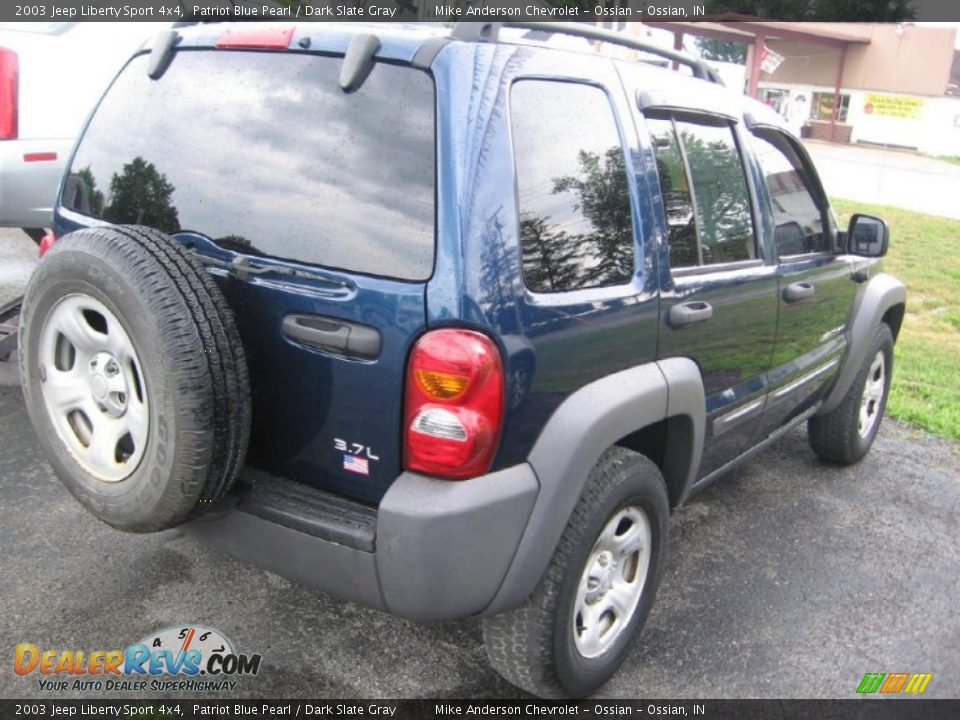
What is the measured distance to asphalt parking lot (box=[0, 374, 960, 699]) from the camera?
9.11ft

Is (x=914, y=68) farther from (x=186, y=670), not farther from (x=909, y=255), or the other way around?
(x=186, y=670)

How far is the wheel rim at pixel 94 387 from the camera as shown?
2.24 metres

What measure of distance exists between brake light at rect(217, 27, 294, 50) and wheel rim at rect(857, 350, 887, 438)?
342 cm

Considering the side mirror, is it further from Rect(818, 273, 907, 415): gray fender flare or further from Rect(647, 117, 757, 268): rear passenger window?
Rect(647, 117, 757, 268): rear passenger window

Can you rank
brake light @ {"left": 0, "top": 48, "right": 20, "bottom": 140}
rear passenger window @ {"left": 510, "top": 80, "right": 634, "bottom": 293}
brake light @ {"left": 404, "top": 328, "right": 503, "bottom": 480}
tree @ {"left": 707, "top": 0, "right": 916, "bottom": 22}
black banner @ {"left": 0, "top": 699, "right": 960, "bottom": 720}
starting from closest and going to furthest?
1. brake light @ {"left": 404, "top": 328, "right": 503, "bottom": 480}
2. rear passenger window @ {"left": 510, "top": 80, "right": 634, "bottom": 293}
3. black banner @ {"left": 0, "top": 699, "right": 960, "bottom": 720}
4. brake light @ {"left": 0, "top": 48, "right": 20, "bottom": 140}
5. tree @ {"left": 707, "top": 0, "right": 916, "bottom": 22}

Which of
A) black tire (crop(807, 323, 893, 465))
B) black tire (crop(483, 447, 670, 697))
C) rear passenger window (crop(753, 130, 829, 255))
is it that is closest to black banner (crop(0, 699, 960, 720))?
black tire (crop(483, 447, 670, 697))

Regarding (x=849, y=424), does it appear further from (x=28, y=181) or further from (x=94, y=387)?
(x=28, y=181)

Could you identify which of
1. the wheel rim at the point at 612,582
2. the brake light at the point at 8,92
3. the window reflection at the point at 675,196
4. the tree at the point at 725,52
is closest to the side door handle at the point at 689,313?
A: the window reflection at the point at 675,196

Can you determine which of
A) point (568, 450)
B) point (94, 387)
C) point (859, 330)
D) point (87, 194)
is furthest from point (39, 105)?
point (859, 330)

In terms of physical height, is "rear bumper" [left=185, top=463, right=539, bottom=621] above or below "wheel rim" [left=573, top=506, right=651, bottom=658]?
above

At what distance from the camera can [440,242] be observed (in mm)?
2105

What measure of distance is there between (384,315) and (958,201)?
1740 cm

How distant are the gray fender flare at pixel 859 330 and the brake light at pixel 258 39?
3002 millimetres

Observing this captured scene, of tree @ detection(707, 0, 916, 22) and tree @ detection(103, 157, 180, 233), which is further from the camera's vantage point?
tree @ detection(707, 0, 916, 22)
